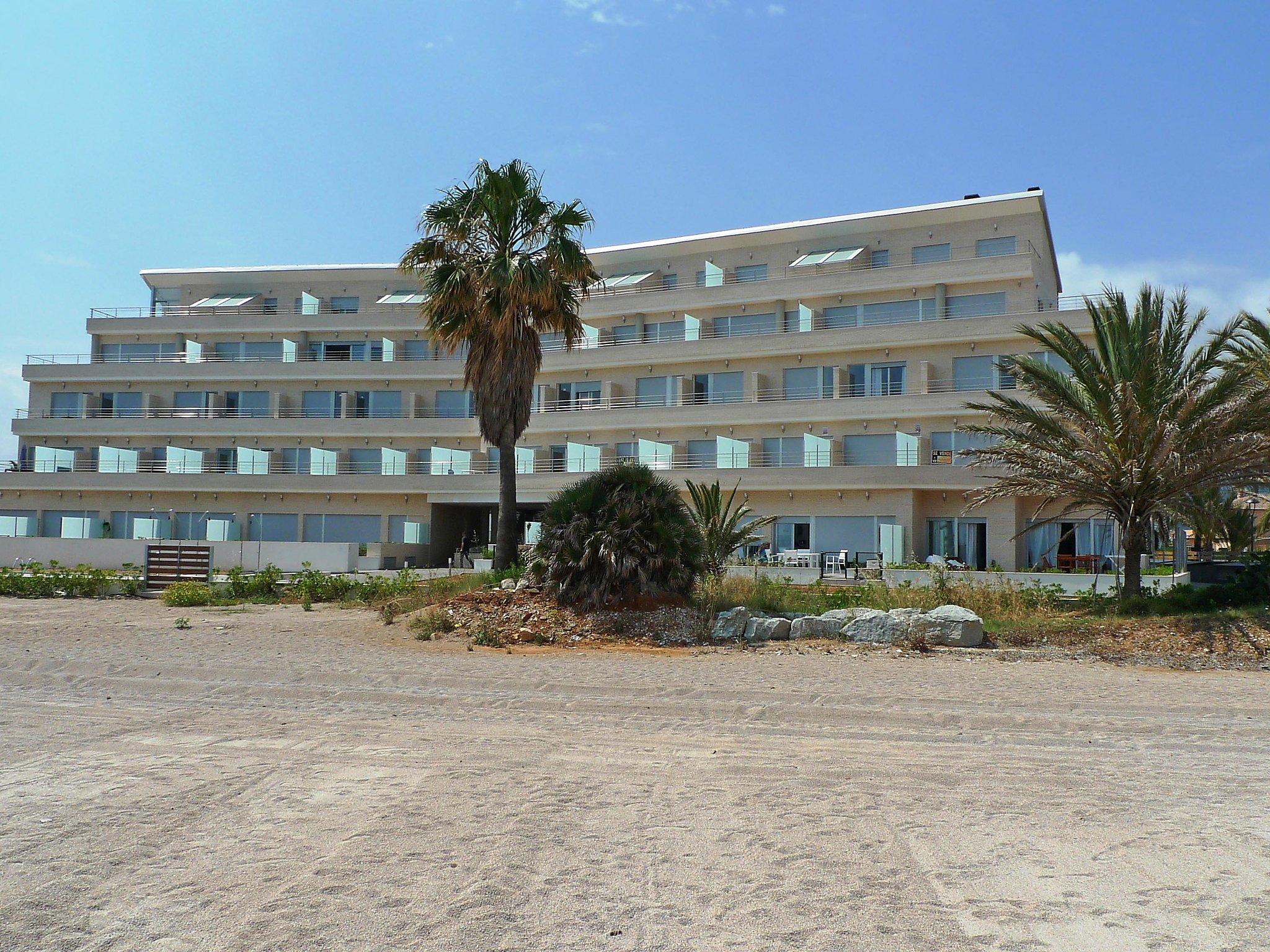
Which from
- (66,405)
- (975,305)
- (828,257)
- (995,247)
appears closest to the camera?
(975,305)

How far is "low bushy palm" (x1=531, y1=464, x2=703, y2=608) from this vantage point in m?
17.0

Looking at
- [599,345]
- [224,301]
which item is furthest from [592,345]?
[224,301]

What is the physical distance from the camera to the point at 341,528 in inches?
1929

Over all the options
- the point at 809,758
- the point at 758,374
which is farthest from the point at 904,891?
the point at 758,374

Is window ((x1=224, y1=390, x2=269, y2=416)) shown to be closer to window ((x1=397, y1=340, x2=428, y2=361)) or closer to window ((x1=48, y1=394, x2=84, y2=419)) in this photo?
window ((x1=397, y1=340, x2=428, y2=361))

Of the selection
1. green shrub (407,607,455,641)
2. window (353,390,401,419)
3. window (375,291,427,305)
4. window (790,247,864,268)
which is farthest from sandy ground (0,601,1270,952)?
window (375,291,427,305)

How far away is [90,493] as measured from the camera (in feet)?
167

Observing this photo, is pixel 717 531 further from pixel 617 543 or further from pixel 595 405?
pixel 595 405

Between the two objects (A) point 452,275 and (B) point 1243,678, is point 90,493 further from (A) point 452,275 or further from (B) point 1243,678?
(B) point 1243,678

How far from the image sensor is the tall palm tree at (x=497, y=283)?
22.9 m

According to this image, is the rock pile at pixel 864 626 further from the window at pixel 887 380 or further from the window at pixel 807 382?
the window at pixel 807 382

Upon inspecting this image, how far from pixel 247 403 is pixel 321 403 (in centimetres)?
421

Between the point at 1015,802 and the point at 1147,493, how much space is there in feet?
44.2

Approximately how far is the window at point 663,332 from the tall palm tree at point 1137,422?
28.0 metres
